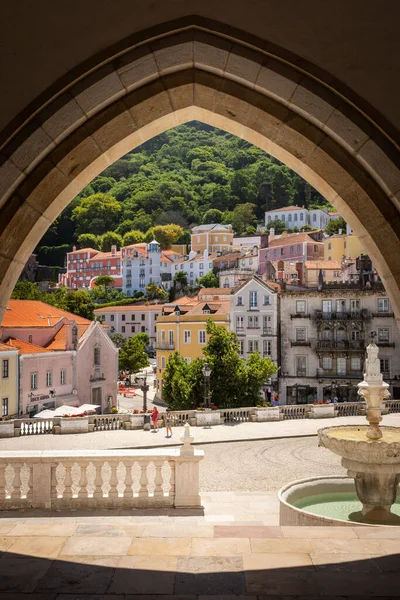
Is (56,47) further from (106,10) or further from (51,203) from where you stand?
(51,203)

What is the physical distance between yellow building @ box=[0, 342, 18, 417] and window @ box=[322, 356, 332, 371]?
1690 cm

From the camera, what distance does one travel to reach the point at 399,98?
293 centimetres

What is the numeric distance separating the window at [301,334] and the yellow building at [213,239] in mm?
49545

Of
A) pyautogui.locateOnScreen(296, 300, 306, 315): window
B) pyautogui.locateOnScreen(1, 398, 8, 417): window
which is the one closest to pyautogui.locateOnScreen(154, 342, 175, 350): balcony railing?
pyautogui.locateOnScreen(296, 300, 306, 315): window

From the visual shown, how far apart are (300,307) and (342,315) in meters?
2.36

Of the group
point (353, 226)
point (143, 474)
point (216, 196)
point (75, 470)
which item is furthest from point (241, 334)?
point (216, 196)

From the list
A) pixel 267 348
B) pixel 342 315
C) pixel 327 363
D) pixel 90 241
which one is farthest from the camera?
pixel 90 241

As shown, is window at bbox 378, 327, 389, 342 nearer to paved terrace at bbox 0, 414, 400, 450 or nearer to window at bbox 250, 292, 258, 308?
window at bbox 250, 292, 258, 308

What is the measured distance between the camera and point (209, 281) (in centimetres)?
6869

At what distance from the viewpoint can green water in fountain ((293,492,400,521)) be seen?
796cm

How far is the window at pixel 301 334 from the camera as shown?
33.1 m

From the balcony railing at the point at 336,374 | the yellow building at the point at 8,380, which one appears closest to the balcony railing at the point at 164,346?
the balcony railing at the point at 336,374

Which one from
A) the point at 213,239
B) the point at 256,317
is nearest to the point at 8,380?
the point at 256,317

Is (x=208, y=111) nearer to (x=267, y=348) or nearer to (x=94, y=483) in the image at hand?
(x=94, y=483)
